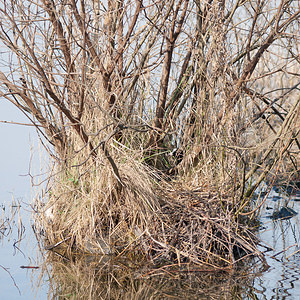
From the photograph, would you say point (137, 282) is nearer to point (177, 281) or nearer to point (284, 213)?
point (177, 281)

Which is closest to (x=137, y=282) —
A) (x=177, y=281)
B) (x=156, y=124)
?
(x=177, y=281)

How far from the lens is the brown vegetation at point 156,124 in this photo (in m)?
3.67

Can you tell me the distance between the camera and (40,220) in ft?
14.2

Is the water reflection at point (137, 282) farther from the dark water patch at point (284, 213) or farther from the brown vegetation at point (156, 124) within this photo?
the dark water patch at point (284, 213)

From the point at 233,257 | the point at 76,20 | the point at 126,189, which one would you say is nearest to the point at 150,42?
the point at 76,20

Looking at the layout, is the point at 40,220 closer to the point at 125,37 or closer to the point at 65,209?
the point at 65,209

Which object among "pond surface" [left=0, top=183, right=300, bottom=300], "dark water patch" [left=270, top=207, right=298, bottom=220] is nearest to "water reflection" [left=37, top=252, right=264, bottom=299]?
"pond surface" [left=0, top=183, right=300, bottom=300]

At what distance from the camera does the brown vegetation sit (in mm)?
3670

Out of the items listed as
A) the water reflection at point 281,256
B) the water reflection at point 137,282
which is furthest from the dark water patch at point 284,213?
the water reflection at point 137,282

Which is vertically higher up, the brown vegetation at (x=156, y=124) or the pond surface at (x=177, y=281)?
the brown vegetation at (x=156, y=124)

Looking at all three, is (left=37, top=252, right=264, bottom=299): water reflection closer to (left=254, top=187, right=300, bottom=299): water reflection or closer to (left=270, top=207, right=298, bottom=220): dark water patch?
(left=254, top=187, right=300, bottom=299): water reflection

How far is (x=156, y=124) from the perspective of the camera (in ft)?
A: 14.5

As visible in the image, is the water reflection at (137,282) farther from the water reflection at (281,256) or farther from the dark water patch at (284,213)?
the dark water patch at (284,213)

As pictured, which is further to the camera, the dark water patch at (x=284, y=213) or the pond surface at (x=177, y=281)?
the dark water patch at (x=284, y=213)
